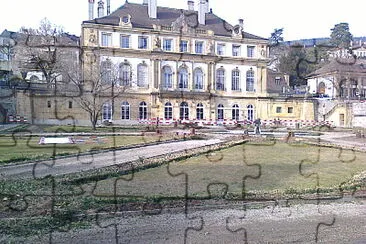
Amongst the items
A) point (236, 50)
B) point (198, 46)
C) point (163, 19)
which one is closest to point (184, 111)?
point (198, 46)

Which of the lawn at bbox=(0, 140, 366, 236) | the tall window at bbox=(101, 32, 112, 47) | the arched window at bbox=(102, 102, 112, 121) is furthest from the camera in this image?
the tall window at bbox=(101, 32, 112, 47)

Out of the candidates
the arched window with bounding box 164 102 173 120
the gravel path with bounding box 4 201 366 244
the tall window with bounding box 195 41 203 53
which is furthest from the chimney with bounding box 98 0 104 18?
the gravel path with bounding box 4 201 366 244

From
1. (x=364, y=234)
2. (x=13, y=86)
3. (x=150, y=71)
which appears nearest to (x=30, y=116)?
(x=13, y=86)

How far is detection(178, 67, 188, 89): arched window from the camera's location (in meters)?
45.9

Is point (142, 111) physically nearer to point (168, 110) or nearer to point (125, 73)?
point (168, 110)

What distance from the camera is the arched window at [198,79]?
46.5 metres

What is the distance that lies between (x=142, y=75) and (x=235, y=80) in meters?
12.0

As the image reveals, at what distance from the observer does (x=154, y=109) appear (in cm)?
4406

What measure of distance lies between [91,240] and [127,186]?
3.31 metres

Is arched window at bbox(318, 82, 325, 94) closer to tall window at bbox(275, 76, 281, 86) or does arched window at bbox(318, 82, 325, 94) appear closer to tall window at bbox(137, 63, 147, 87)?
tall window at bbox(275, 76, 281, 86)

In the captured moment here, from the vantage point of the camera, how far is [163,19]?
4706 cm

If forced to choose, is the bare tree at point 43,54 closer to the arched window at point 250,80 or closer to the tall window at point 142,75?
Answer: the tall window at point 142,75

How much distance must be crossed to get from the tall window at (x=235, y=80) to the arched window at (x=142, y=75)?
1109 centimetres

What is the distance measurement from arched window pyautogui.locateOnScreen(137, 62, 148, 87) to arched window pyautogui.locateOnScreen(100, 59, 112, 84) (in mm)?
3845
